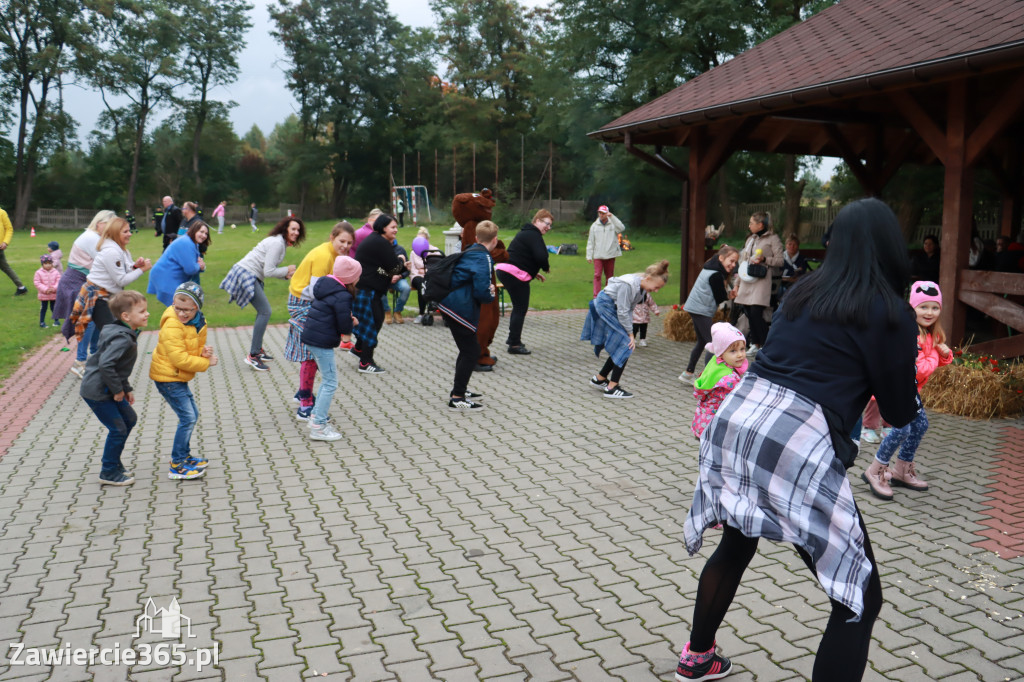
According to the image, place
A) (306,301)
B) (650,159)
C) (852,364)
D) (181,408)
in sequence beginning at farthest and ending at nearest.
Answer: (650,159)
(306,301)
(181,408)
(852,364)

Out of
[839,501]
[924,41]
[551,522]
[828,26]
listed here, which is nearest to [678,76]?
[828,26]

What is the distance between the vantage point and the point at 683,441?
22.7 ft

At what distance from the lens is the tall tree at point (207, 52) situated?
55906 millimetres

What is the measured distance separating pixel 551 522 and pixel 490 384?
4174 mm

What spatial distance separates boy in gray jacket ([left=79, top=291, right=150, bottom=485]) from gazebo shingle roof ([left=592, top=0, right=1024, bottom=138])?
267 inches

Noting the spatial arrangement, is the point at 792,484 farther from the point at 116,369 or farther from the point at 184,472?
the point at 184,472

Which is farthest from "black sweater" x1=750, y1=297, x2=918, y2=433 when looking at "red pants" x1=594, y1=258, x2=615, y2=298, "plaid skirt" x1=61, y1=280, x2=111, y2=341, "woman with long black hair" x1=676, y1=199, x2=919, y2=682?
"red pants" x1=594, y1=258, x2=615, y2=298

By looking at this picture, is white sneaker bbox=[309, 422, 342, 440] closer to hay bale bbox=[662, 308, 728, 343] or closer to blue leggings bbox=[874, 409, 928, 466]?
blue leggings bbox=[874, 409, 928, 466]

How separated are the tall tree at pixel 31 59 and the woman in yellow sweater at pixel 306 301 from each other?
1844 inches

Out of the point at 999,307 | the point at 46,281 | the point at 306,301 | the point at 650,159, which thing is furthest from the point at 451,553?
the point at 46,281

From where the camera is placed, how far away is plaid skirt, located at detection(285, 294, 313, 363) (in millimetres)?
7432

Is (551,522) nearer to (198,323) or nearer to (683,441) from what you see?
(683,441)

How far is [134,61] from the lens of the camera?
176 ft

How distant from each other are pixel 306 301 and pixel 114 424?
266 cm
